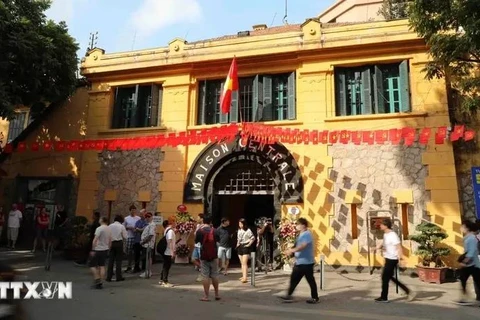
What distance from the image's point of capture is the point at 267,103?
1332 centimetres

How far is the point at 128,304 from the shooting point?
7.18 metres

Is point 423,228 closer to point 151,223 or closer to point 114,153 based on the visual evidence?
point 151,223

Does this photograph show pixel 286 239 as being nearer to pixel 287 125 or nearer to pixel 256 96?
pixel 287 125

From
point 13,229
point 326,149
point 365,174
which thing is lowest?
point 13,229

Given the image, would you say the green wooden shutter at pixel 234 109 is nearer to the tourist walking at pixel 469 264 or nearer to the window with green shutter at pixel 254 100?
the window with green shutter at pixel 254 100

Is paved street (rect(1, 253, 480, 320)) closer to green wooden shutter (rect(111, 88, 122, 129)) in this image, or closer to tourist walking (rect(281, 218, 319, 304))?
tourist walking (rect(281, 218, 319, 304))

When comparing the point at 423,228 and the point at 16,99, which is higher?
the point at 16,99

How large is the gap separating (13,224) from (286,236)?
10.4 metres

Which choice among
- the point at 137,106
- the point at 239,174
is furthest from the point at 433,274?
the point at 137,106

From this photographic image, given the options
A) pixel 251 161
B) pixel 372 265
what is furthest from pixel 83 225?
pixel 372 265

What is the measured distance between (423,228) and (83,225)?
413 inches

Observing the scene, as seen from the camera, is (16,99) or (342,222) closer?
(342,222)

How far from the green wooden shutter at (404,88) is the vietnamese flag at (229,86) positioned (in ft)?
17.3

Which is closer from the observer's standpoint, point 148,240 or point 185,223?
point 148,240
